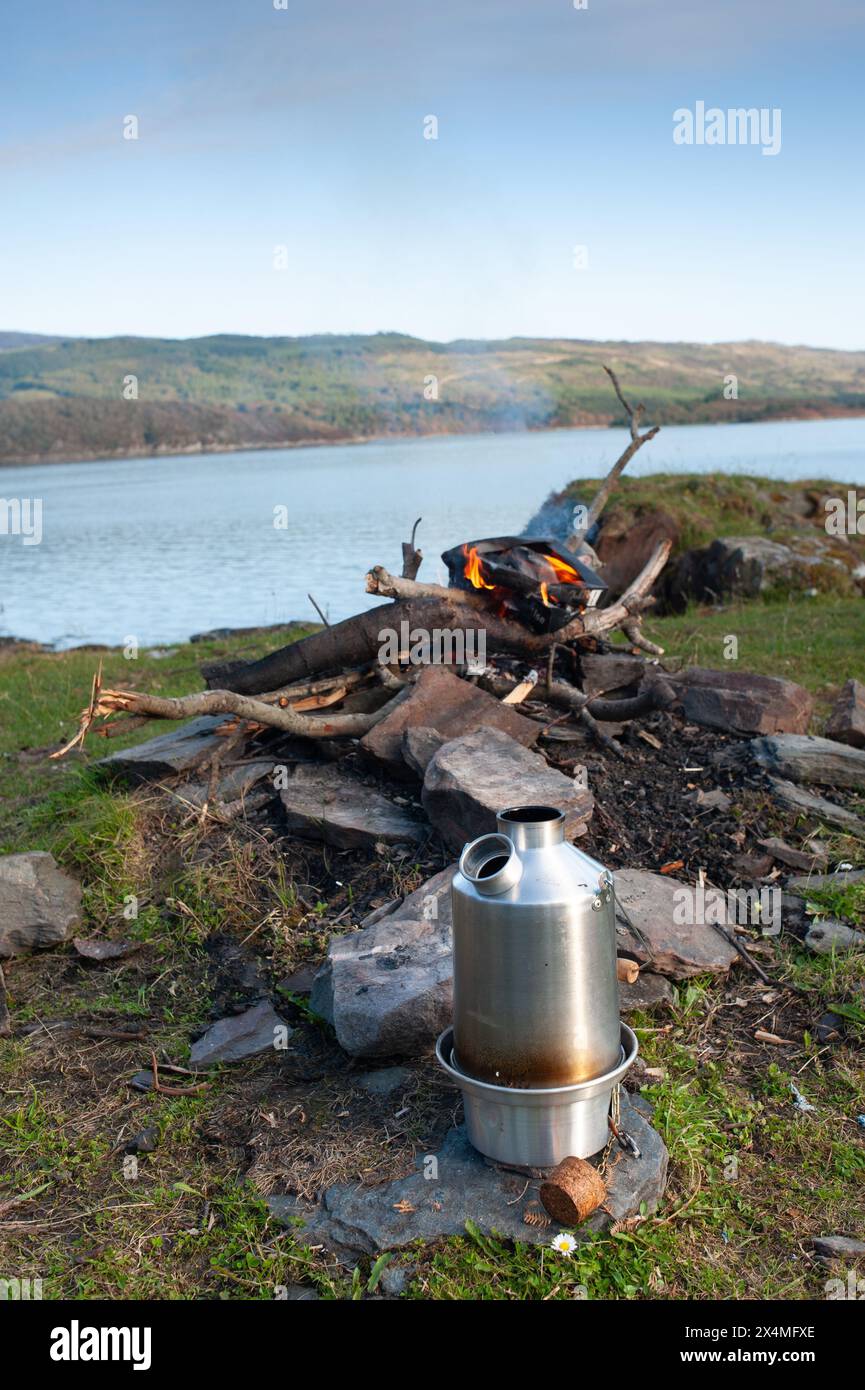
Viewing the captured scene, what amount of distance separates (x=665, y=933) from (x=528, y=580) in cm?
248

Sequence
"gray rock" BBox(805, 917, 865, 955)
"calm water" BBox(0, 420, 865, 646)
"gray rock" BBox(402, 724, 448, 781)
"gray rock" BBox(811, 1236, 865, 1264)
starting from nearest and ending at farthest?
1. "gray rock" BBox(811, 1236, 865, 1264)
2. "gray rock" BBox(805, 917, 865, 955)
3. "gray rock" BBox(402, 724, 448, 781)
4. "calm water" BBox(0, 420, 865, 646)

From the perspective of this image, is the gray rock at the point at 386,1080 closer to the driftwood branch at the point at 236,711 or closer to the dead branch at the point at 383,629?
the driftwood branch at the point at 236,711

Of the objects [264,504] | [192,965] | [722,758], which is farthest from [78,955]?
[264,504]

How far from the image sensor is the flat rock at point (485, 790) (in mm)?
4797

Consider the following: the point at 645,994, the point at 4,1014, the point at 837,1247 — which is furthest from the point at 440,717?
the point at 837,1247

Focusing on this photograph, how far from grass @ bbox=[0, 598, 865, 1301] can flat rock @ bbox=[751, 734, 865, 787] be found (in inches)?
39.4

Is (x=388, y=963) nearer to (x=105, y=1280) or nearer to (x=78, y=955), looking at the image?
(x=105, y=1280)

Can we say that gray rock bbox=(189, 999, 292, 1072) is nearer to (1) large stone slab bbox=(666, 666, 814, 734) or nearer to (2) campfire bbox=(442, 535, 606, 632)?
(2) campfire bbox=(442, 535, 606, 632)

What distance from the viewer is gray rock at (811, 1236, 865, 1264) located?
9.89ft

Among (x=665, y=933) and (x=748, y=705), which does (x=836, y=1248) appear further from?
(x=748, y=705)

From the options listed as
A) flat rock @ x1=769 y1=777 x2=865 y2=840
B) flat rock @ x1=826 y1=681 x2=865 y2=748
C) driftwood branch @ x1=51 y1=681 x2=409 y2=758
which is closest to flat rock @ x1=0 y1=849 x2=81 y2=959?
driftwood branch @ x1=51 y1=681 x2=409 y2=758

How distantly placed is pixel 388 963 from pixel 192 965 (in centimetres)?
118

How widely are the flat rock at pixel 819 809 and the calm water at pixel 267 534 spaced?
25.4ft

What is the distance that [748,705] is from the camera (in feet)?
20.6
